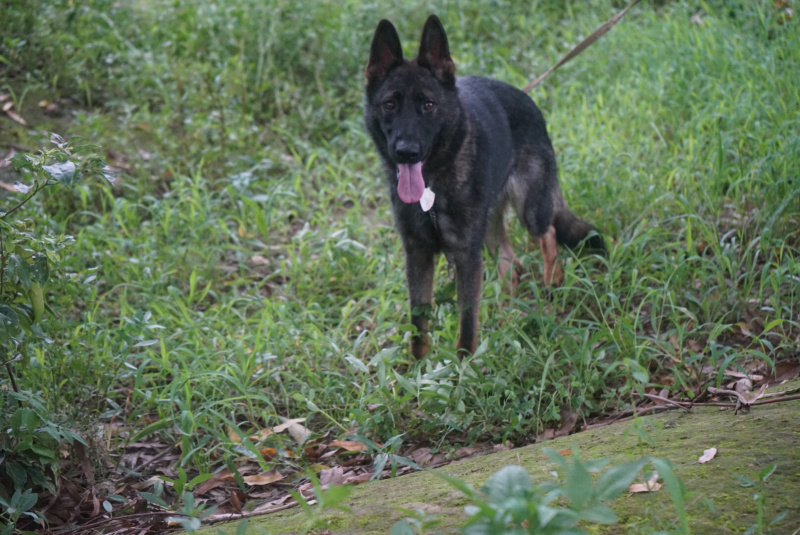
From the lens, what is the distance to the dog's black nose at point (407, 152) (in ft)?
10.5

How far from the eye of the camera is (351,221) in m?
4.87

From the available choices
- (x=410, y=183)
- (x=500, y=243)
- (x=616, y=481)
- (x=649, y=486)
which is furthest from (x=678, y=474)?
(x=500, y=243)

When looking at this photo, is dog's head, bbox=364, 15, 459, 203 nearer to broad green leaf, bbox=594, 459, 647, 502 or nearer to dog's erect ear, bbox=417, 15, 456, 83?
dog's erect ear, bbox=417, 15, 456, 83

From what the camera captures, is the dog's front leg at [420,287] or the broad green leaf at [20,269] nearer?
the broad green leaf at [20,269]

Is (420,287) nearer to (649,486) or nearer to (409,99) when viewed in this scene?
(409,99)

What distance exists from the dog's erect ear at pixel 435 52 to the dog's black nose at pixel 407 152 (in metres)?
0.48

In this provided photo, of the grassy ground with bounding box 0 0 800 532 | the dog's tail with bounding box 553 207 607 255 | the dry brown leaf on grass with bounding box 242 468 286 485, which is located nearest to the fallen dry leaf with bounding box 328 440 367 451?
the grassy ground with bounding box 0 0 800 532

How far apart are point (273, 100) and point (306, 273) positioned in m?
2.79

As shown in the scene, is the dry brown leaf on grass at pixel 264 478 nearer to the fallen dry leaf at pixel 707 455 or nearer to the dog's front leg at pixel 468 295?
the dog's front leg at pixel 468 295

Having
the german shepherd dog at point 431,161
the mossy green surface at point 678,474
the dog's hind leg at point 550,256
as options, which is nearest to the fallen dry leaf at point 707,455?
the mossy green surface at point 678,474

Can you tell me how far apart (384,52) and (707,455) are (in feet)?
7.80

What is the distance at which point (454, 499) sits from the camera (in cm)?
183

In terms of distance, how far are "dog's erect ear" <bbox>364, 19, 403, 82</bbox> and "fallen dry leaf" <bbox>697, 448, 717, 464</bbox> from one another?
2.27 meters

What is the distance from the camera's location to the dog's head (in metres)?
3.26
